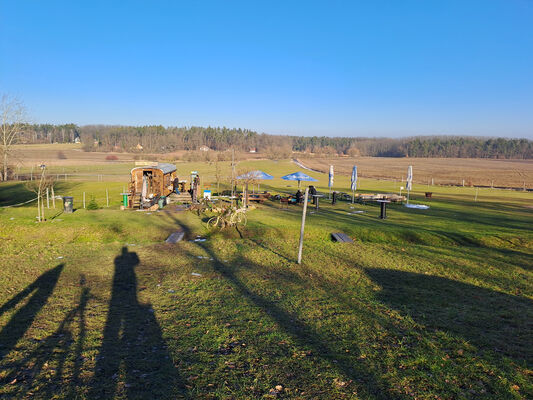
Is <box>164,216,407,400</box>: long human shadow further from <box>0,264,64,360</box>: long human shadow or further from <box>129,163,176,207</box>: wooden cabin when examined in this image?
<box>129,163,176,207</box>: wooden cabin

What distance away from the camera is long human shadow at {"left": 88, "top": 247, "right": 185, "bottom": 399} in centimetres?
438

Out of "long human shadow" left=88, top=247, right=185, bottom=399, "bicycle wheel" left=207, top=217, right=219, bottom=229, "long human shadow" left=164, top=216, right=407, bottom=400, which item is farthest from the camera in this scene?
"bicycle wheel" left=207, top=217, right=219, bottom=229

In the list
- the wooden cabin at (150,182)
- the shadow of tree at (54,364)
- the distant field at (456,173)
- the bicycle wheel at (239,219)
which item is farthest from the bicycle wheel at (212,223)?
the distant field at (456,173)

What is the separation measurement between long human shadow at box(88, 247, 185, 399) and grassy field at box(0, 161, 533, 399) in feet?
0.08

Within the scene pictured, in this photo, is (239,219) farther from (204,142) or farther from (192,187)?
(204,142)

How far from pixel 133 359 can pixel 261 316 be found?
2520 millimetres

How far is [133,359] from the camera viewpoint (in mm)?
5129

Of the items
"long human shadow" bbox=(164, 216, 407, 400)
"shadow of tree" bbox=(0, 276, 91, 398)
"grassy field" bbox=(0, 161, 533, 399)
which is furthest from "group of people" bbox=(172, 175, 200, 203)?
"shadow of tree" bbox=(0, 276, 91, 398)

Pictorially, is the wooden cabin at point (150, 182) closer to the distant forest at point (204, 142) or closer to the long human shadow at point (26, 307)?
the long human shadow at point (26, 307)

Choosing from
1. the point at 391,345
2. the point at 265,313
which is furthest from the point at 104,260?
the point at 391,345

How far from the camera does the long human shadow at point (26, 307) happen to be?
561 centimetres

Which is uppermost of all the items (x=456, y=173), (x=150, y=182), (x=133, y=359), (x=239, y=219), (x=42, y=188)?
(x=456, y=173)

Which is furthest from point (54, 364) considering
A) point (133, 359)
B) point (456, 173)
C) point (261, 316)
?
point (456, 173)

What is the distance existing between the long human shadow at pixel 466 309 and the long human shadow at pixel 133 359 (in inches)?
188
